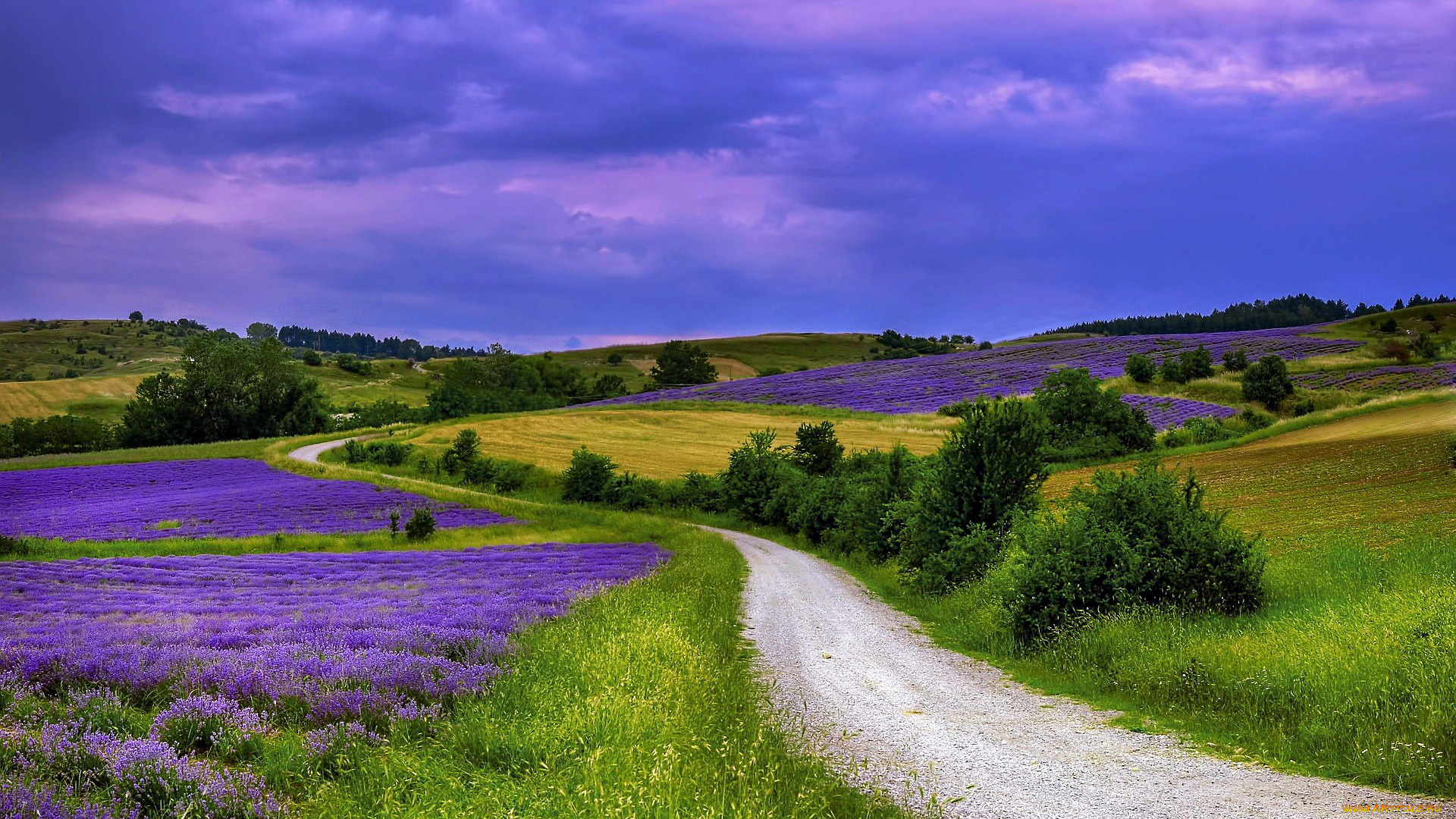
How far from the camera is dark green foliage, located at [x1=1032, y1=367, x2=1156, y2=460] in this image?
5125 centimetres

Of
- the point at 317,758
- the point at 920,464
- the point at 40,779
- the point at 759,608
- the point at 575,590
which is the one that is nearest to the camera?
the point at 40,779

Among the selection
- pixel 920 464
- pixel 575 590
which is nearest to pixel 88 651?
pixel 575 590

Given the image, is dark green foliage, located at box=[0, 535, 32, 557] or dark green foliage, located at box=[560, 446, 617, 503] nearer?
dark green foliage, located at box=[0, 535, 32, 557]

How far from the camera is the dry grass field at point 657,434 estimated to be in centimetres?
6022

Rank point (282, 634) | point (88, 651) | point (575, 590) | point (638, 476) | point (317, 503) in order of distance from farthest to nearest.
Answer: point (638, 476), point (317, 503), point (575, 590), point (282, 634), point (88, 651)

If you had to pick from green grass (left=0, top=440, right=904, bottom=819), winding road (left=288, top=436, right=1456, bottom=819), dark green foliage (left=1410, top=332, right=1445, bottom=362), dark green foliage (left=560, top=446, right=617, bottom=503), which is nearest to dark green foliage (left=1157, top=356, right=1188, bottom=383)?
dark green foliage (left=1410, top=332, right=1445, bottom=362)

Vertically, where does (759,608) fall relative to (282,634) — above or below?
below

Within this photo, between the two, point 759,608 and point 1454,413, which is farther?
point 1454,413

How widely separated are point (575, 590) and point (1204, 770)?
11839 millimetres

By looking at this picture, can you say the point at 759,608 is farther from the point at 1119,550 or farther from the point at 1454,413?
the point at 1454,413

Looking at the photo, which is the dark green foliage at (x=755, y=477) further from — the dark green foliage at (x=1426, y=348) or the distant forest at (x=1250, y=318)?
the distant forest at (x=1250, y=318)

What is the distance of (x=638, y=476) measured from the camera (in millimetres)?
54188

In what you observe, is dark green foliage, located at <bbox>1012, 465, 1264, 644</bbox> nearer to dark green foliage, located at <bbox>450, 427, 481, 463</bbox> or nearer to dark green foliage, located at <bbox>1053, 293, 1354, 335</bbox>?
dark green foliage, located at <bbox>450, 427, 481, 463</bbox>

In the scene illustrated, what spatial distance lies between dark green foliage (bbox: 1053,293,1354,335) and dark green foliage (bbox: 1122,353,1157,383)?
197 ft
